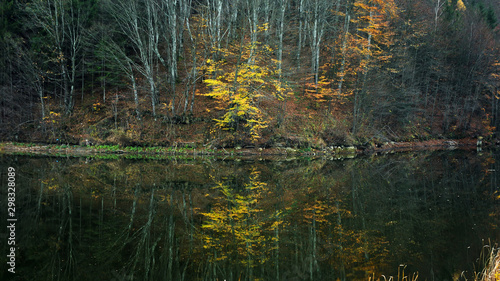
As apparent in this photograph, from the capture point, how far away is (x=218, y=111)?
1012 inches

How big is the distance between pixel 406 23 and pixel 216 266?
104 ft

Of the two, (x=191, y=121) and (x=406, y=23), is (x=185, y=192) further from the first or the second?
(x=406, y=23)

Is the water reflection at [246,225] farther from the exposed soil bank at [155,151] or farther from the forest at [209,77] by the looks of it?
the forest at [209,77]

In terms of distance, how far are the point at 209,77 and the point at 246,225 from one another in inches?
843

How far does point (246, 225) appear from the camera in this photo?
788cm

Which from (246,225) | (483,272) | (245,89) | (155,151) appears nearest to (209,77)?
(245,89)

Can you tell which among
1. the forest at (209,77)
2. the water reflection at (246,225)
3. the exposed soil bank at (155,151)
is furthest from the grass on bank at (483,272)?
the forest at (209,77)

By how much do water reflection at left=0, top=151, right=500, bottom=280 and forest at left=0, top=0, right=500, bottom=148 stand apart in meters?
10.2

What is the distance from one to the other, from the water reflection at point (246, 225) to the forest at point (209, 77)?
10.2m

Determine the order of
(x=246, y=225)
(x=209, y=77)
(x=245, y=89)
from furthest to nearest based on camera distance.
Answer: (x=209, y=77) < (x=245, y=89) < (x=246, y=225)

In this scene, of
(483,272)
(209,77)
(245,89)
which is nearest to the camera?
(483,272)

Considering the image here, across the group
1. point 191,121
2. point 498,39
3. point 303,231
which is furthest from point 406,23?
point 303,231

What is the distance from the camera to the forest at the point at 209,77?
24.3 metres

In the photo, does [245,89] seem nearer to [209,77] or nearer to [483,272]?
[209,77]
